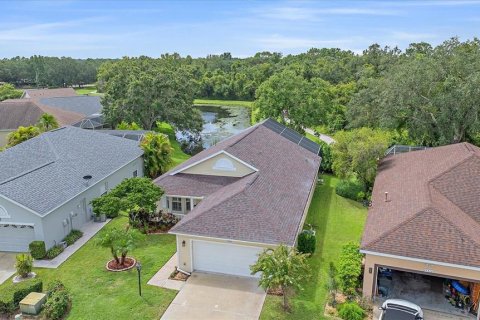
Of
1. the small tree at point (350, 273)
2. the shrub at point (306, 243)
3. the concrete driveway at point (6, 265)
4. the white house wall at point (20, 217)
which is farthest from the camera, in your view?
the white house wall at point (20, 217)

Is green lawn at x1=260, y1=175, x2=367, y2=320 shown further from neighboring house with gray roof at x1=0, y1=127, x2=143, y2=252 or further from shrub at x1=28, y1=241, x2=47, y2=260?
neighboring house with gray roof at x1=0, y1=127, x2=143, y2=252

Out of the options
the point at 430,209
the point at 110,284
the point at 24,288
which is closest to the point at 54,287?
the point at 24,288

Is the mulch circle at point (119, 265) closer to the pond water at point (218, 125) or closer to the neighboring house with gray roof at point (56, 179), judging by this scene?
the neighboring house with gray roof at point (56, 179)

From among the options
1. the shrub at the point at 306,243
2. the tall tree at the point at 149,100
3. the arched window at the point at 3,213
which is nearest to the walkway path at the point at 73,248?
the arched window at the point at 3,213

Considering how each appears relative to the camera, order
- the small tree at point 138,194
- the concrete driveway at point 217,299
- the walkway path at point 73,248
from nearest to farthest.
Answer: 1. the concrete driveway at point 217,299
2. the walkway path at point 73,248
3. the small tree at point 138,194

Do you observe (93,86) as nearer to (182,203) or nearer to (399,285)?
(182,203)

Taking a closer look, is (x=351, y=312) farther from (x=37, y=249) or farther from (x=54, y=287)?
(x=37, y=249)
